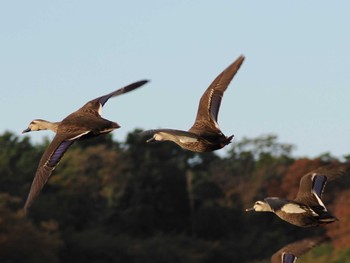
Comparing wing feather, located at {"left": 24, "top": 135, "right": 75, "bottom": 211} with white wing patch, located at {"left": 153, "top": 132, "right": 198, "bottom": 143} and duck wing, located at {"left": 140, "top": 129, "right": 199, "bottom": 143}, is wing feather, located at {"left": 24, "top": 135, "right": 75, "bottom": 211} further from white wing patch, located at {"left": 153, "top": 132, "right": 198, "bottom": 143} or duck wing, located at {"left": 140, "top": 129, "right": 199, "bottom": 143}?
white wing patch, located at {"left": 153, "top": 132, "right": 198, "bottom": 143}

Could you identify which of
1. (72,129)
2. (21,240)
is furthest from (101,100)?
(21,240)

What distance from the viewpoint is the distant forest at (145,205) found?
64.6m

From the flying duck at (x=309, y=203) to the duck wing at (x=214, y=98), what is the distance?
1.78 meters

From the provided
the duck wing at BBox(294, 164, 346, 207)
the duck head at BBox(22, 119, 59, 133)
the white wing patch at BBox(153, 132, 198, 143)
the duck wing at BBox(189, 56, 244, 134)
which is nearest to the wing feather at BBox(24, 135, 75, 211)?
the duck head at BBox(22, 119, 59, 133)

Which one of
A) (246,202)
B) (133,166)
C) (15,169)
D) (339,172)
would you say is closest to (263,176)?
(246,202)

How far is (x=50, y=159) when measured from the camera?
22.0 m

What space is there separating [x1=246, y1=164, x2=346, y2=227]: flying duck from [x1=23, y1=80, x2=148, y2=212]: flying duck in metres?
2.96

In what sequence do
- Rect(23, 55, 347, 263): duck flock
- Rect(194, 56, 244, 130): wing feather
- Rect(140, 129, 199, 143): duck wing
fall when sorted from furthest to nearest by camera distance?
1. Rect(194, 56, 244, 130): wing feather
2. Rect(140, 129, 199, 143): duck wing
3. Rect(23, 55, 347, 263): duck flock

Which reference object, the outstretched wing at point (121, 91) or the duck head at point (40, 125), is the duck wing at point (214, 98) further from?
the duck head at point (40, 125)

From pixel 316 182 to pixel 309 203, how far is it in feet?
1.95

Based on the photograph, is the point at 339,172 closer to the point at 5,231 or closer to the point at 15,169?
the point at 5,231

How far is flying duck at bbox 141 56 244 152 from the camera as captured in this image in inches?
884

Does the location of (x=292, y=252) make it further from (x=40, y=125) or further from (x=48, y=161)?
(x=40, y=125)

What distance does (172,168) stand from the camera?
70.6 metres
